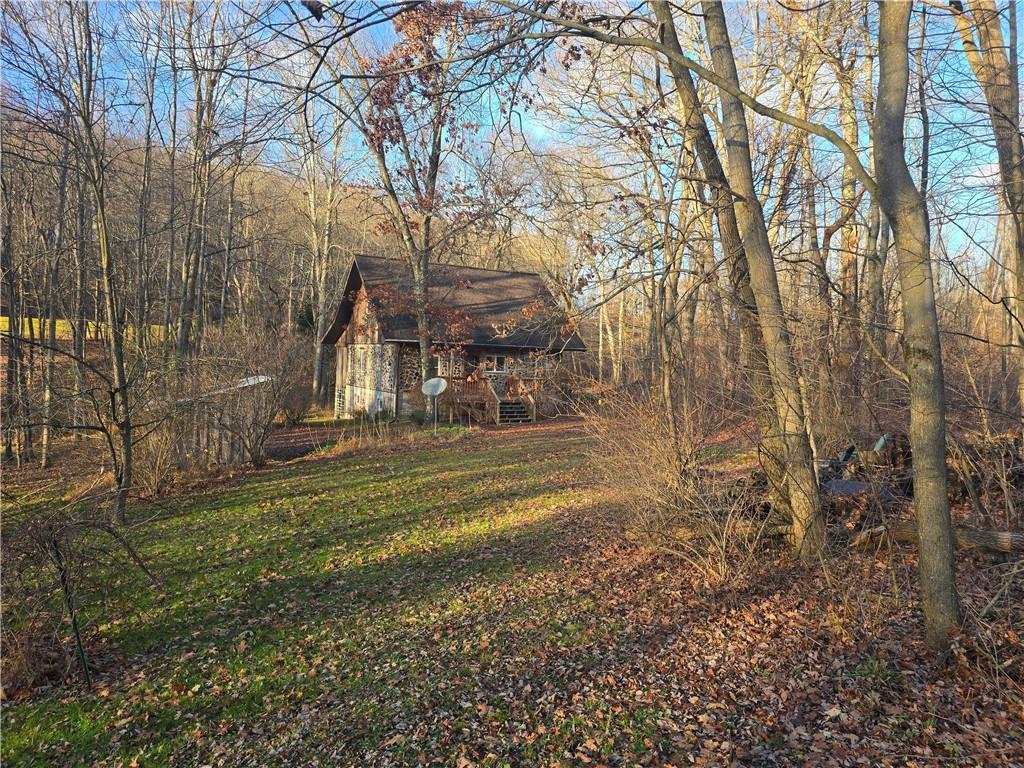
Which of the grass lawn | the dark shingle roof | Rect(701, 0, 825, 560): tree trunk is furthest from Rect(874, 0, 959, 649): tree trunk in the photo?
the dark shingle roof

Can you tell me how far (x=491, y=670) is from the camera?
4.61 metres

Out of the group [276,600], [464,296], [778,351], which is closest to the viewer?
[778,351]

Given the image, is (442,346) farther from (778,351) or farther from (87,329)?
(778,351)

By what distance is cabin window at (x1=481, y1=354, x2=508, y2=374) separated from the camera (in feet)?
75.4

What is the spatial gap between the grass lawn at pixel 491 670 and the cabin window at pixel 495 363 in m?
15.1

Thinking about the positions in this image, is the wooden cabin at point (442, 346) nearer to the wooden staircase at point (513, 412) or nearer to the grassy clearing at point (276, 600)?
the wooden staircase at point (513, 412)

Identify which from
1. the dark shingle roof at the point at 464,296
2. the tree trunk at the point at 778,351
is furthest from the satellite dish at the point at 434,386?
the tree trunk at the point at 778,351

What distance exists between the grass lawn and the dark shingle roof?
1456cm

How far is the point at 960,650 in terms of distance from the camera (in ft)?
12.5

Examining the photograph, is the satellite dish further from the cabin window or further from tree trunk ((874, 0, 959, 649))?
tree trunk ((874, 0, 959, 649))

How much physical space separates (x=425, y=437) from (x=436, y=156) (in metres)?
9.52

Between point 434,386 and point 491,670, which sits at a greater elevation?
point 434,386

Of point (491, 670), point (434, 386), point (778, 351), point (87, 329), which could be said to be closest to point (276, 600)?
point (491, 670)

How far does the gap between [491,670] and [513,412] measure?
17479 millimetres
